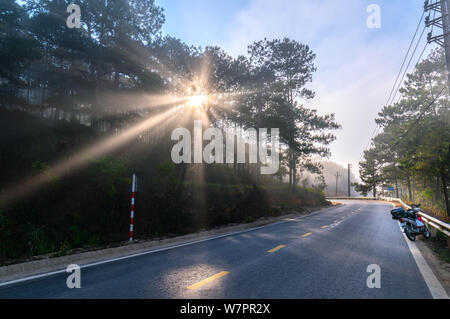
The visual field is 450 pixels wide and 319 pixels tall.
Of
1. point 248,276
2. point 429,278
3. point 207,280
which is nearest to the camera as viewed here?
point 207,280

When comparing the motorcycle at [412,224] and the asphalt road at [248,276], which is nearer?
the asphalt road at [248,276]

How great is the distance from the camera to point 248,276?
5.52m

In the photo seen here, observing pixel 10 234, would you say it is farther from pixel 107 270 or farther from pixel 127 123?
pixel 127 123

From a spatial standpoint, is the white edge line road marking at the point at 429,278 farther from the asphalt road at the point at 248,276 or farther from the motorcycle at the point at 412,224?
the motorcycle at the point at 412,224

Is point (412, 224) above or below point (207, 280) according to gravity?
above

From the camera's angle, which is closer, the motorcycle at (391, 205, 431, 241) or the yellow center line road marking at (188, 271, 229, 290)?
the yellow center line road marking at (188, 271, 229, 290)

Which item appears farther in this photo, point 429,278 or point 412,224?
point 412,224

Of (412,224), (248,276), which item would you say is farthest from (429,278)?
(412,224)

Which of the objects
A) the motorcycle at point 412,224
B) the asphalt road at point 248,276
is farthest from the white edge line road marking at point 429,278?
the motorcycle at point 412,224

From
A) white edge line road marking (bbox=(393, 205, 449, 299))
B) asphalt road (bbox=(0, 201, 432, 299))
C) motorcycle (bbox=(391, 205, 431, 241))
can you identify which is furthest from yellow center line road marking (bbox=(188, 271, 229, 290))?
motorcycle (bbox=(391, 205, 431, 241))

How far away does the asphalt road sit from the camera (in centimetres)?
460

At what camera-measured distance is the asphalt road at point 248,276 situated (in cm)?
460

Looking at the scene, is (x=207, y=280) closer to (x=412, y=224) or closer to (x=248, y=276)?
(x=248, y=276)

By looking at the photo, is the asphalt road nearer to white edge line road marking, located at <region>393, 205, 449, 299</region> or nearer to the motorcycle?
white edge line road marking, located at <region>393, 205, 449, 299</region>
